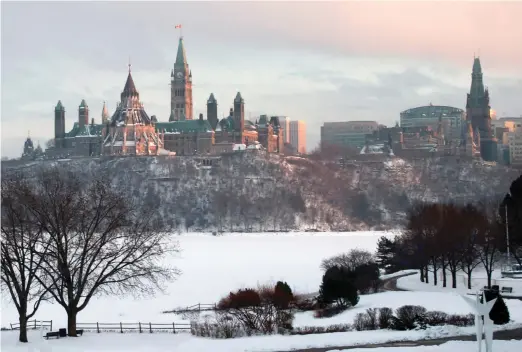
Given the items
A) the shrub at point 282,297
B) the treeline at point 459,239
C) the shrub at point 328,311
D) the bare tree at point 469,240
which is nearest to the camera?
the shrub at point 328,311

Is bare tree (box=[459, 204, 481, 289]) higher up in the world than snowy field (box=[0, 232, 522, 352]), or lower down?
higher up

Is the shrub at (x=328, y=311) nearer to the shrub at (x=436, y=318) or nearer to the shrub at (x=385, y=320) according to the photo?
the shrub at (x=385, y=320)

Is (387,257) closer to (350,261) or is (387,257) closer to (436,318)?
(350,261)

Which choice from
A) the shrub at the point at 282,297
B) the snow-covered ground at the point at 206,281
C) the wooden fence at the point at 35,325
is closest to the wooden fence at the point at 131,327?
the wooden fence at the point at 35,325

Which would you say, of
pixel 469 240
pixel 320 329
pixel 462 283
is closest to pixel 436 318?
pixel 320 329

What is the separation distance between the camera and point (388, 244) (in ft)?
217

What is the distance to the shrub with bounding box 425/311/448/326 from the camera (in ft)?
105

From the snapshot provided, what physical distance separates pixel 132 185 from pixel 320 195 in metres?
38.7

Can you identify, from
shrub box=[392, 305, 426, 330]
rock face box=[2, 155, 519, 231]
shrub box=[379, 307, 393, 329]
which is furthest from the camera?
rock face box=[2, 155, 519, 231]

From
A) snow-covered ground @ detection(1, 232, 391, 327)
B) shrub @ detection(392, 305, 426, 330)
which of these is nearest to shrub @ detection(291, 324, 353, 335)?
shrub @ detection(392, 305, 426, 330)

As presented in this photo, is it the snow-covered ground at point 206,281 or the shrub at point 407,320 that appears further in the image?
the snow-covered ground at point 206,281

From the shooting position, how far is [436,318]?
32.8 meters

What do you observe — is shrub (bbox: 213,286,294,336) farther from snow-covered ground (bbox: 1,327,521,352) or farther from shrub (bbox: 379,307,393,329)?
shrub (bbox: 379,307,393,329)

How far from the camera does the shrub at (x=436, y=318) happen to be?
32062mm
